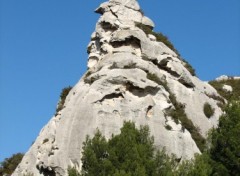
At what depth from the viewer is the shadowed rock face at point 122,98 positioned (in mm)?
37812

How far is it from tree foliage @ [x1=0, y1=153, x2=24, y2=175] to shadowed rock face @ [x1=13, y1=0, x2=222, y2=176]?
7.31 m

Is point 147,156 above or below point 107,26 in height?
below

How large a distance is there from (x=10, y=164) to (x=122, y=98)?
1621 centimetres

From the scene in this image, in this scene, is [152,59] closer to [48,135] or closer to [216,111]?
[216,111]

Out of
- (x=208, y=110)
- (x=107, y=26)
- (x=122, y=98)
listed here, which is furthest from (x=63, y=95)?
(x=208, y=110)

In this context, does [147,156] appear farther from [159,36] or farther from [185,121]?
[159,36]

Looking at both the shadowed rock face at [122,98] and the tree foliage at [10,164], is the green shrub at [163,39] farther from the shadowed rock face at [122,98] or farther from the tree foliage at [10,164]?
the tree foliage at [10,164]

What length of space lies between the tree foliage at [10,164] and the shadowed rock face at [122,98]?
7307 millimetres

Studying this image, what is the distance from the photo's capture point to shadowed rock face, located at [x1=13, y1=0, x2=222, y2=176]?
124 feet

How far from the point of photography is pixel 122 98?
39.4m

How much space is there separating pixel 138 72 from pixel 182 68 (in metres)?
5.82

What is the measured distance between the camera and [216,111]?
44.6m

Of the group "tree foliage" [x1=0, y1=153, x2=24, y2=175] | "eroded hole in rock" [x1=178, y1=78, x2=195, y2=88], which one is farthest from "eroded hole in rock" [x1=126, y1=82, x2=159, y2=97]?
"tree foliage" [x1=0, y1=153, x2=24, y2=175]

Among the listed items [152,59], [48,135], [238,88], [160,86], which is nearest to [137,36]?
[152,59]
